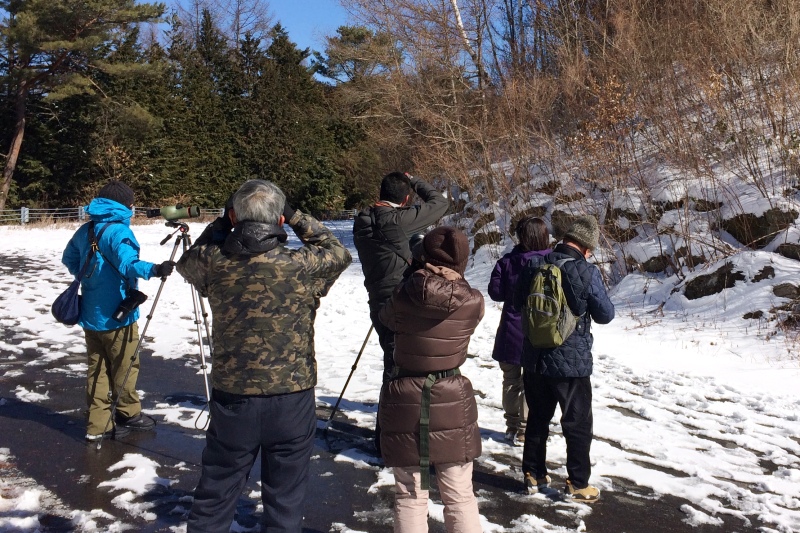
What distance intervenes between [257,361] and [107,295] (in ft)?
7.39

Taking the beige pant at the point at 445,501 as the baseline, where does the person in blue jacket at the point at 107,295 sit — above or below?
above

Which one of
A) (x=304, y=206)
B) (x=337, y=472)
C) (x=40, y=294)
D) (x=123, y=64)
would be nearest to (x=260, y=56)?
(x=304, y=206)

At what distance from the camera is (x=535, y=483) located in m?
4.34

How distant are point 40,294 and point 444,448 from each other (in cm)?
969

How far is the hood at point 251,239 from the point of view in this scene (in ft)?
10.1

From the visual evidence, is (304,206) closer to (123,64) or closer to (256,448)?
(123,64)

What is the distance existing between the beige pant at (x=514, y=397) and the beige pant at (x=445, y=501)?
1930mm

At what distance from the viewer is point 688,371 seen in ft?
24.1

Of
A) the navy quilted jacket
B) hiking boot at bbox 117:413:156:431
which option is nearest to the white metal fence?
hiking boot at bbox 117:413:156:431

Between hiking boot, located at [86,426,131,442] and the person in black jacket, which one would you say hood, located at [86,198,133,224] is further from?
the person in black jacket

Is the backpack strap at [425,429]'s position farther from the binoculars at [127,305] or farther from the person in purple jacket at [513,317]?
the binoculars at [127,305]

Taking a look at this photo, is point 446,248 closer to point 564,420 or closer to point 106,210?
point 564,420

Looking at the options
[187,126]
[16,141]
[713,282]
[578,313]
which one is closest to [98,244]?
[578,313]

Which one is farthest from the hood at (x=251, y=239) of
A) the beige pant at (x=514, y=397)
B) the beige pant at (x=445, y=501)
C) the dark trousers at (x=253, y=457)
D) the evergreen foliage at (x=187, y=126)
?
the evergreen foliage at (x=187, y=126)
